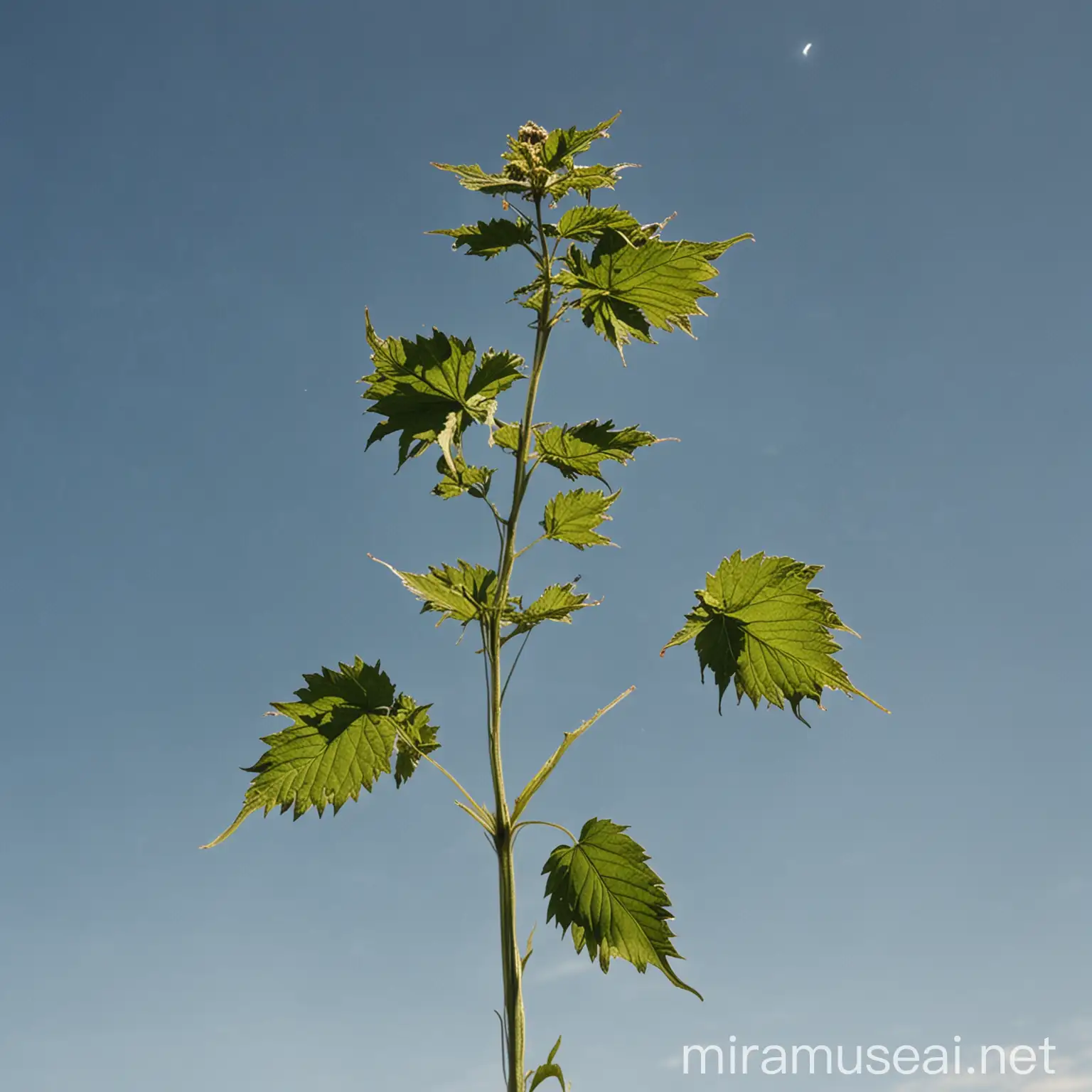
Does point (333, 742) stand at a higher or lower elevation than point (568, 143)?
lower

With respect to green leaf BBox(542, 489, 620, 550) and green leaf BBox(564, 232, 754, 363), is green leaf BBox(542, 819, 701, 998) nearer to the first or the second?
green leaf BBox(542, 489, 620, 550)

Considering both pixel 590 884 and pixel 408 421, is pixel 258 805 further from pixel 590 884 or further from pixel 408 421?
pixel 408 421

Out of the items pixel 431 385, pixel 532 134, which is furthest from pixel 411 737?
pixel 532 134

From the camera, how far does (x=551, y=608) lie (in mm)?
2865

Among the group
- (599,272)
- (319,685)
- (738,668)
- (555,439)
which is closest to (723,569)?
(738,668)

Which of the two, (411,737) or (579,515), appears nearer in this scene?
(411,737)

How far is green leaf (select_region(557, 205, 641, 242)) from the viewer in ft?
9.03

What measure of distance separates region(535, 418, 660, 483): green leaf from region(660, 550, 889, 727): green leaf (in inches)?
19.1

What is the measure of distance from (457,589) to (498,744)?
1.58 feet

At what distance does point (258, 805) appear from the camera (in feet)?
8.67

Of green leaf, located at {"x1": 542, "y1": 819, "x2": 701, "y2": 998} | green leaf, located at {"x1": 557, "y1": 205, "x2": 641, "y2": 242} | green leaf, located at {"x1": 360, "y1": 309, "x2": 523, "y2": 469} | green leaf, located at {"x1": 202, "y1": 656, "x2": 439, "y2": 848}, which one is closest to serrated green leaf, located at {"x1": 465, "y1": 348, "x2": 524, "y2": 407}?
green leaf, located at {"x1": 360, "y1": 309, "x2": 523, "y2": 469}

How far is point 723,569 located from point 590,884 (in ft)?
3.51

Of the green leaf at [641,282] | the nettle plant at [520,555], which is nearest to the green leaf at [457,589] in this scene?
the nettle plant at [520,555]

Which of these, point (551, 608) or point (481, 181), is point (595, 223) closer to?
point (481, 181)
